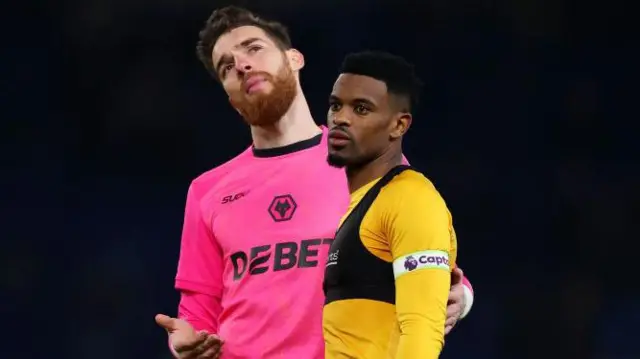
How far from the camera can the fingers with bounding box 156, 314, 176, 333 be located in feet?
8.22

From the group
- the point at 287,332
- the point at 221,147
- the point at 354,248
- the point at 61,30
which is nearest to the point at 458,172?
the point at 221,147

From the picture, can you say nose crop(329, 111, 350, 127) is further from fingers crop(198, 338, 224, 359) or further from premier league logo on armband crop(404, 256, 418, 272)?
fingers crop(198, 338, 224, 359)

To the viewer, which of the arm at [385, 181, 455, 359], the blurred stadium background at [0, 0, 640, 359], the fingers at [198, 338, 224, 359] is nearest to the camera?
the arm at [385, 181, 455, 359]

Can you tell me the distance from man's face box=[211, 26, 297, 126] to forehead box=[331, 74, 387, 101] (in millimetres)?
745

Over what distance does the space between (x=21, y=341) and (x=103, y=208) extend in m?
0.60

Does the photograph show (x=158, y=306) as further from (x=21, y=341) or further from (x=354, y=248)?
(x=354, y=248)

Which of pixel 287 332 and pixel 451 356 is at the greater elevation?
pixel 287 332

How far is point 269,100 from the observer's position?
2.82 m

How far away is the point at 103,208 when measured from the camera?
454cm

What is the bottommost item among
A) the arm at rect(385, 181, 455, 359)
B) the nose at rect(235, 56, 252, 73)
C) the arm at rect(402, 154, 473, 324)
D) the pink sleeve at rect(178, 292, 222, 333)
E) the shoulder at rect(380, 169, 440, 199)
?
the pink sleeve at rect(178, 292, 222, 333)

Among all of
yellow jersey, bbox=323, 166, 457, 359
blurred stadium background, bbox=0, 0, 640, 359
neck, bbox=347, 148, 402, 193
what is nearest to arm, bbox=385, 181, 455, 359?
yellow jersey, bbox=323, 166, 457, 359

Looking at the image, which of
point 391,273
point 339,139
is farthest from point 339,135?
point 391,273

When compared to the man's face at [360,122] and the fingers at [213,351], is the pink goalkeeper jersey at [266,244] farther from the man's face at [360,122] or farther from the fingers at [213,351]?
the man's face at [360,122]

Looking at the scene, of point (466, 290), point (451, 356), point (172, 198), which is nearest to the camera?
point (466, 290)
